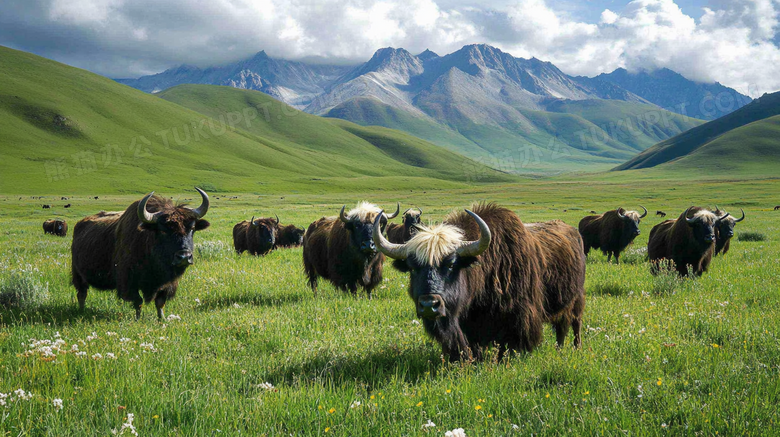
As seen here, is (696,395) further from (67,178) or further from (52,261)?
(67,178)

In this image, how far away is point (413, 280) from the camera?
4.97 m

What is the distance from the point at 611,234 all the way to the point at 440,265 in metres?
15.1

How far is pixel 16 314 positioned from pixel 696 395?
9.74 m

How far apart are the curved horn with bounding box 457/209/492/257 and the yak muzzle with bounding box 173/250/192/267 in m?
4.76

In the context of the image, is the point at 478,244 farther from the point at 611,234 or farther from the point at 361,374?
the point at 611,234

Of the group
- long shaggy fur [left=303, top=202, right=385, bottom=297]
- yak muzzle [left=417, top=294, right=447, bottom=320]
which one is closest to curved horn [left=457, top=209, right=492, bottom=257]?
yak muzzle [left=417, top=294, right=447, bottom=320]

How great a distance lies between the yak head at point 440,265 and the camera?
4.55 metres

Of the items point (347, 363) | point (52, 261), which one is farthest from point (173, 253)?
point (52, 261)

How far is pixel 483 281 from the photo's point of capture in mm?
5055

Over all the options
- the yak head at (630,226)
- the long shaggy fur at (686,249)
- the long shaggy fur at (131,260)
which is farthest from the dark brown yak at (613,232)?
the long shaggy fur at (131,260)

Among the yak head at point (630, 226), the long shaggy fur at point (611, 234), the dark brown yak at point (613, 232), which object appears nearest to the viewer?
the yak head at point (630, 226)

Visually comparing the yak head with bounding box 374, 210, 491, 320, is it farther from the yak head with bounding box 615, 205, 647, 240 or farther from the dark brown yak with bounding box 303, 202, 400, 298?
the yak head with bounding box 615, 205, 647, 240

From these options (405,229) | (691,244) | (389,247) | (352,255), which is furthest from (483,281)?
(405,229)

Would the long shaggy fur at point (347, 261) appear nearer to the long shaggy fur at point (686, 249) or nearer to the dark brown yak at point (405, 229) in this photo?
the dark brown yak at point (405, 229)
